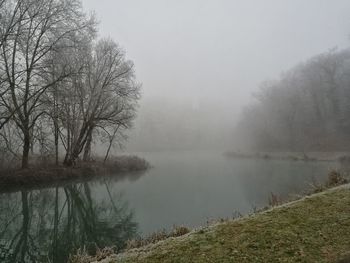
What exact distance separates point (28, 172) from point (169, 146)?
62284 millimetres

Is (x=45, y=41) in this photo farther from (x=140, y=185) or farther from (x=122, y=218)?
(x=122, y=218)

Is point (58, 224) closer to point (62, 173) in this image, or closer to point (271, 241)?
point (271, 241)

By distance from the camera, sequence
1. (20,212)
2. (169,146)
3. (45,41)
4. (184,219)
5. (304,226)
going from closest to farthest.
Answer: (304,226) → (184,219) → (20,212) → (45,41) → (169,146)

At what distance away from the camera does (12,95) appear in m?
20.5

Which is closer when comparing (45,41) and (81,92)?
(45,41)

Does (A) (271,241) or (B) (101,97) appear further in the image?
(B) (101,97)

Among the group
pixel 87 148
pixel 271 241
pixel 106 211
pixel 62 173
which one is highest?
pixel 87 148

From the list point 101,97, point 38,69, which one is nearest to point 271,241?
point 38,69

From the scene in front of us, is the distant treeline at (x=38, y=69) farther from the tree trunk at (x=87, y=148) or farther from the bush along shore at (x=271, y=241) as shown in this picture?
the bush along shore at (x=271, y=241)

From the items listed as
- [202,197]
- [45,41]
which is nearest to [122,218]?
[202,197]

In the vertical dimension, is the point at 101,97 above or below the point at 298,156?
above

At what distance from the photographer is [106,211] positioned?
48.7ft

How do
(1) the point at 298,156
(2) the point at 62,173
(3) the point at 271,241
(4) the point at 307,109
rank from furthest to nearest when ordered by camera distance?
(4) the point at 307,109
(1) the point at 298,156
(2) the point at 62,173
(3) the point at 271,241

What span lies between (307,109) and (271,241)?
58.7 m
